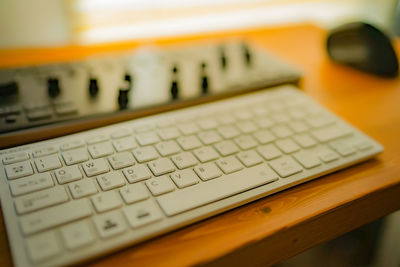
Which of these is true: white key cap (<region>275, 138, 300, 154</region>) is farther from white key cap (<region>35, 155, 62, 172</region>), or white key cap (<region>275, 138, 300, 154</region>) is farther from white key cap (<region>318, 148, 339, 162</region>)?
white key cap (<region>35, 155, 62, 172</region>)

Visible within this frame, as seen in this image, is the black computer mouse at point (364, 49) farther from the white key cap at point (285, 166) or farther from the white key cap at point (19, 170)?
the white key cap at point (19, 170)

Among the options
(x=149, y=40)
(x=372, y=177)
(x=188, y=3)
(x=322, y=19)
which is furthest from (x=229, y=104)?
(x=322, y=19)

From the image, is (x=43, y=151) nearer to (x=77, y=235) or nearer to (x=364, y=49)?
(x=77, y=235)

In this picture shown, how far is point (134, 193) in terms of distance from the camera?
32 cm

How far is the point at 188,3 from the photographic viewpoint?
107 centimetres

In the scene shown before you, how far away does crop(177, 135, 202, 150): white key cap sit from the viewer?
15.4 inches

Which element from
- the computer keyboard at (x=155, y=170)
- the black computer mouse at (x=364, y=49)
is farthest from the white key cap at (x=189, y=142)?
the black computer mouse at (x=364, y=49)

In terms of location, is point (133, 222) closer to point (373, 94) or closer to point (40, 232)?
point (40, 232)

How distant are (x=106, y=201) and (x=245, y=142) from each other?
Answer: 17 centimetres

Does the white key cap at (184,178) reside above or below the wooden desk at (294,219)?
above

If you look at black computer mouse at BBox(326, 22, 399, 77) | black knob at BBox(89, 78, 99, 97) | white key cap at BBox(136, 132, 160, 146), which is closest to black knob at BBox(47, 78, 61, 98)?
black knob at BBox(89, 78, 99, 97)

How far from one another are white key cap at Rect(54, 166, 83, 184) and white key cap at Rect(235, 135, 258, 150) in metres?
0.18

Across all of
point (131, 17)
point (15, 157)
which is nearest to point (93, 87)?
point (15, 157)

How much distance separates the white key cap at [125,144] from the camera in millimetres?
379
